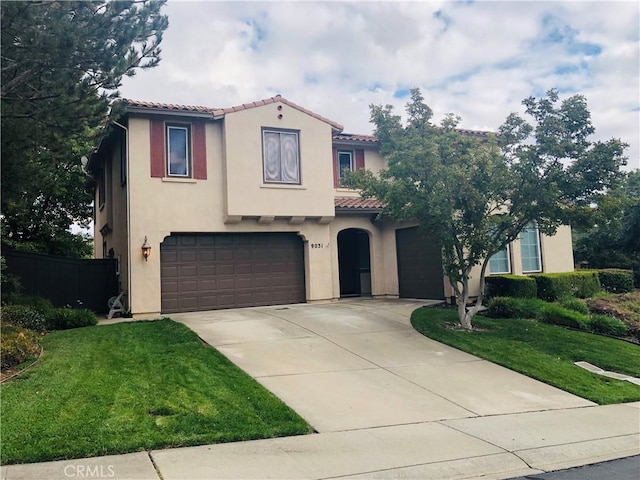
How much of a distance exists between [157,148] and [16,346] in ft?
26.8

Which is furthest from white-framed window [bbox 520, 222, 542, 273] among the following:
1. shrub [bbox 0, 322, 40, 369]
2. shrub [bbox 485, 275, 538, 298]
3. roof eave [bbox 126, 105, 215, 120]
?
shrub [bbox 0, 322, 40, 369]

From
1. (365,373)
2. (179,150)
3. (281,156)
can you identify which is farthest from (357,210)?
(365,373)

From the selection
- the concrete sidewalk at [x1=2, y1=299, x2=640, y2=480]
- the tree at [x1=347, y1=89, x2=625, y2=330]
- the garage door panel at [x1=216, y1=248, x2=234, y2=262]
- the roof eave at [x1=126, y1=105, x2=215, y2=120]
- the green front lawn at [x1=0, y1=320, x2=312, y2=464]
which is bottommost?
the concrete sidewalk at [x1=2, y1=299, x2=640, y2=480]

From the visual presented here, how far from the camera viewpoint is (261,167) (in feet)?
54.9

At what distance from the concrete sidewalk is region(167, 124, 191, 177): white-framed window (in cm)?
547

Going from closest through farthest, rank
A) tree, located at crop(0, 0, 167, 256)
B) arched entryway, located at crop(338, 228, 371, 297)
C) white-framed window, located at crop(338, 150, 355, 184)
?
tree, located at crop(0, 0, 167, 256), white-framed window, located at crop(338, 150, 355, 184), arched entryway, located at crop(338, 228, 371, 297)

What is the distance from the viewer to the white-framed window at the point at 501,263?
18078mm

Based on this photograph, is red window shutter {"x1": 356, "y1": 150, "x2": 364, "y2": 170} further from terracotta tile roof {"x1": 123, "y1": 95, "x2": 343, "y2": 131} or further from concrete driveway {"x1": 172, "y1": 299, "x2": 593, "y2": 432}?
concrete driveway {"x1": 172, "y1": 299, "x2": 593, "y2": 432}

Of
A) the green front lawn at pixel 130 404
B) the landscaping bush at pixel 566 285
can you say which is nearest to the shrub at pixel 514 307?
the landscaping bush at pixel 566 285

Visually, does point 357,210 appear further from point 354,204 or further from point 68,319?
point 68,319

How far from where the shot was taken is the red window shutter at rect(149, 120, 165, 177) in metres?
15.7

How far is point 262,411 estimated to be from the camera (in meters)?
7.09

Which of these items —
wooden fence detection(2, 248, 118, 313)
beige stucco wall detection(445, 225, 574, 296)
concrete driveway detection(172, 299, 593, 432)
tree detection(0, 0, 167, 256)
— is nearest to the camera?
tree detection(0, 0, 167, 256)

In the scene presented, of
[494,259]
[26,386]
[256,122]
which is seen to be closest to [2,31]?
[26,386]
